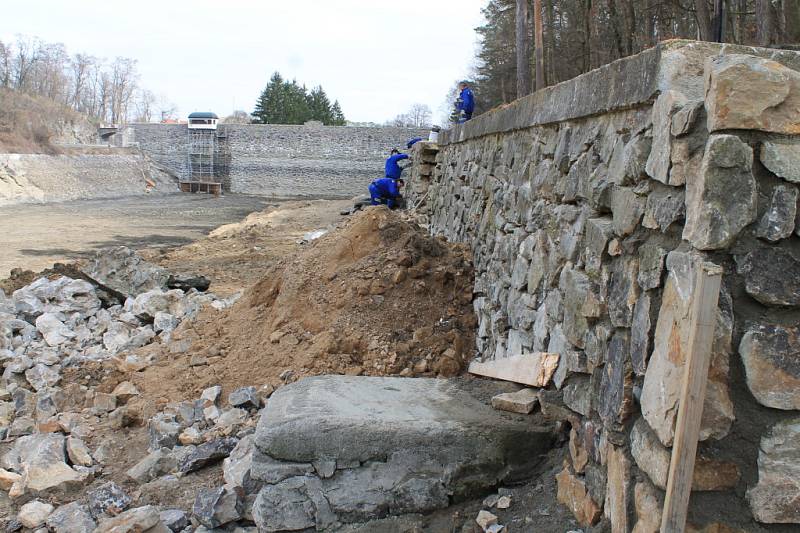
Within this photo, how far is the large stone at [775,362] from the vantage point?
2158mm

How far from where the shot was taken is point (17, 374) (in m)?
7.51

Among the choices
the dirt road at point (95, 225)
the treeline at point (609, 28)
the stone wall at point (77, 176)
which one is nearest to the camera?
the treeline at point (609, 28)

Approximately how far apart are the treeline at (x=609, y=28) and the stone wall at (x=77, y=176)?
21.9 metres

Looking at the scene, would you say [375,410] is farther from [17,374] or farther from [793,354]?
[17,374]

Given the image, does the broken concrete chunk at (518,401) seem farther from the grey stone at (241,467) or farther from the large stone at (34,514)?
the large stone at (34,514)

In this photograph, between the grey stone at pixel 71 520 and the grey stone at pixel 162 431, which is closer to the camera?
the grey stone at pixel 71 520

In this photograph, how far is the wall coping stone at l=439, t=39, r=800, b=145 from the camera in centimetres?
263

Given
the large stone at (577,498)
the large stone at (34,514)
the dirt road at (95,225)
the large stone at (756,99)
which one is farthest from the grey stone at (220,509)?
the dirt road at (95,225)

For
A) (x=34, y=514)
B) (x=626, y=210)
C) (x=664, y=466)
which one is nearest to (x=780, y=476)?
(x=664, y=466)

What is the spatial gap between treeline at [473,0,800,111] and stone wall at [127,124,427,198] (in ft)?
63.7

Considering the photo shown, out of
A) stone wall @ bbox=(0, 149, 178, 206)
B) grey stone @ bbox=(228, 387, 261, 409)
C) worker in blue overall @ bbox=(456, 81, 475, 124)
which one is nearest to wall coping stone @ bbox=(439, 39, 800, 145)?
grey stone @ bbox=(228, 387, 261, 409)

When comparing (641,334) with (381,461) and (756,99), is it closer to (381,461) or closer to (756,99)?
(756,99)

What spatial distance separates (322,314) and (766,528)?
13.5ft

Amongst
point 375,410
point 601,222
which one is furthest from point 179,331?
point 601,222
